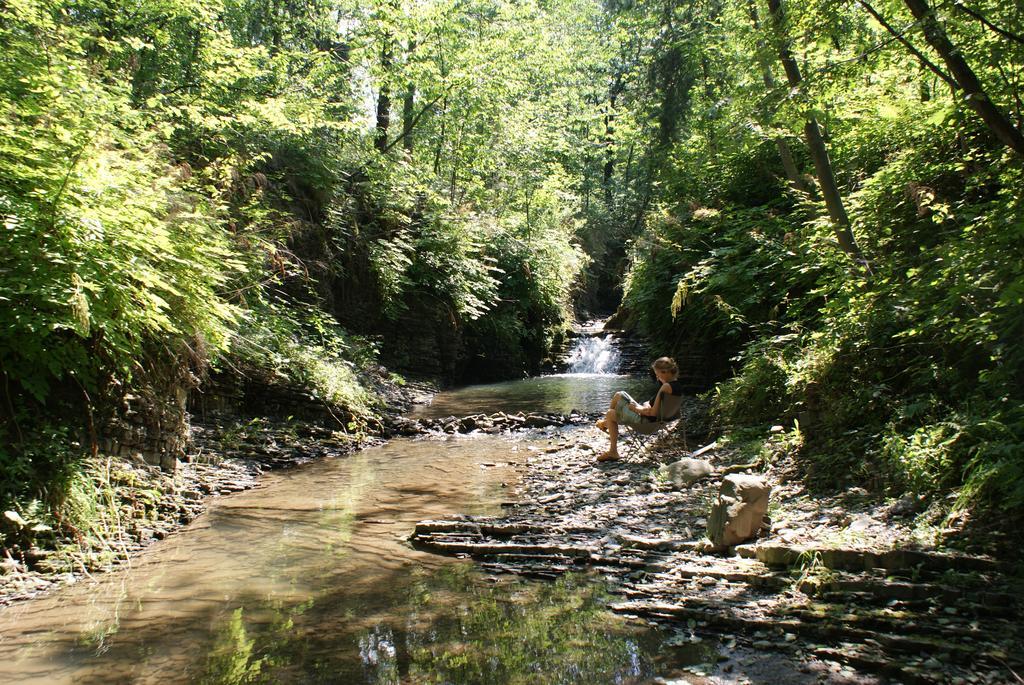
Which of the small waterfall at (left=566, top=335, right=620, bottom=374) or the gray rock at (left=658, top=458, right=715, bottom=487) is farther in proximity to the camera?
the small waterfall at (left=566, top=335, right=620, bottom=374)

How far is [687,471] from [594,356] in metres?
15.3

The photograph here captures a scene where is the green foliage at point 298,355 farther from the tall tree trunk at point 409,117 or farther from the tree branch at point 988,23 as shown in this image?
the tall tree trunk at point 409,117

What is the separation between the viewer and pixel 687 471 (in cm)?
757

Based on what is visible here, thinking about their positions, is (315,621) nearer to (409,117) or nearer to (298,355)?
(298,355)

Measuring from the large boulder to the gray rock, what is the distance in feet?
6.62

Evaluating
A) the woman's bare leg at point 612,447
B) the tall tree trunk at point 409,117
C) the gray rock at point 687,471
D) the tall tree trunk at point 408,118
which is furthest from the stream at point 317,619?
the tall tree trunk at point 408,118

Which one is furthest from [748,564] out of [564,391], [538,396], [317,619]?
[564,391]

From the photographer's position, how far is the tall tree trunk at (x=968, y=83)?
5.13 m

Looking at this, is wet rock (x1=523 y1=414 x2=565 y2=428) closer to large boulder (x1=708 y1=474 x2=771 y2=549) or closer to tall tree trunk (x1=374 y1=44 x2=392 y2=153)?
large boulder (x1=708 y1=474 x2=771 y2=549)

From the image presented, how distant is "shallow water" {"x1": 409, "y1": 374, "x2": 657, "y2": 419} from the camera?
48.9 ft

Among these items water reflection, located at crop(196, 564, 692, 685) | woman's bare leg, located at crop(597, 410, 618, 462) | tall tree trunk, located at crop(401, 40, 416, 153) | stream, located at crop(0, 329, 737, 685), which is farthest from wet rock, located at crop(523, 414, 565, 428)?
tall tree trunk, located at crop(401, 40, 416, 153)

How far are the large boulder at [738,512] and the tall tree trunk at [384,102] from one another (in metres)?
15.9

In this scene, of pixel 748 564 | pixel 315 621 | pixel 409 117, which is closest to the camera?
pixel 315 621

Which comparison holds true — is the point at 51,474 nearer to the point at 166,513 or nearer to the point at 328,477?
the point at 166,513
